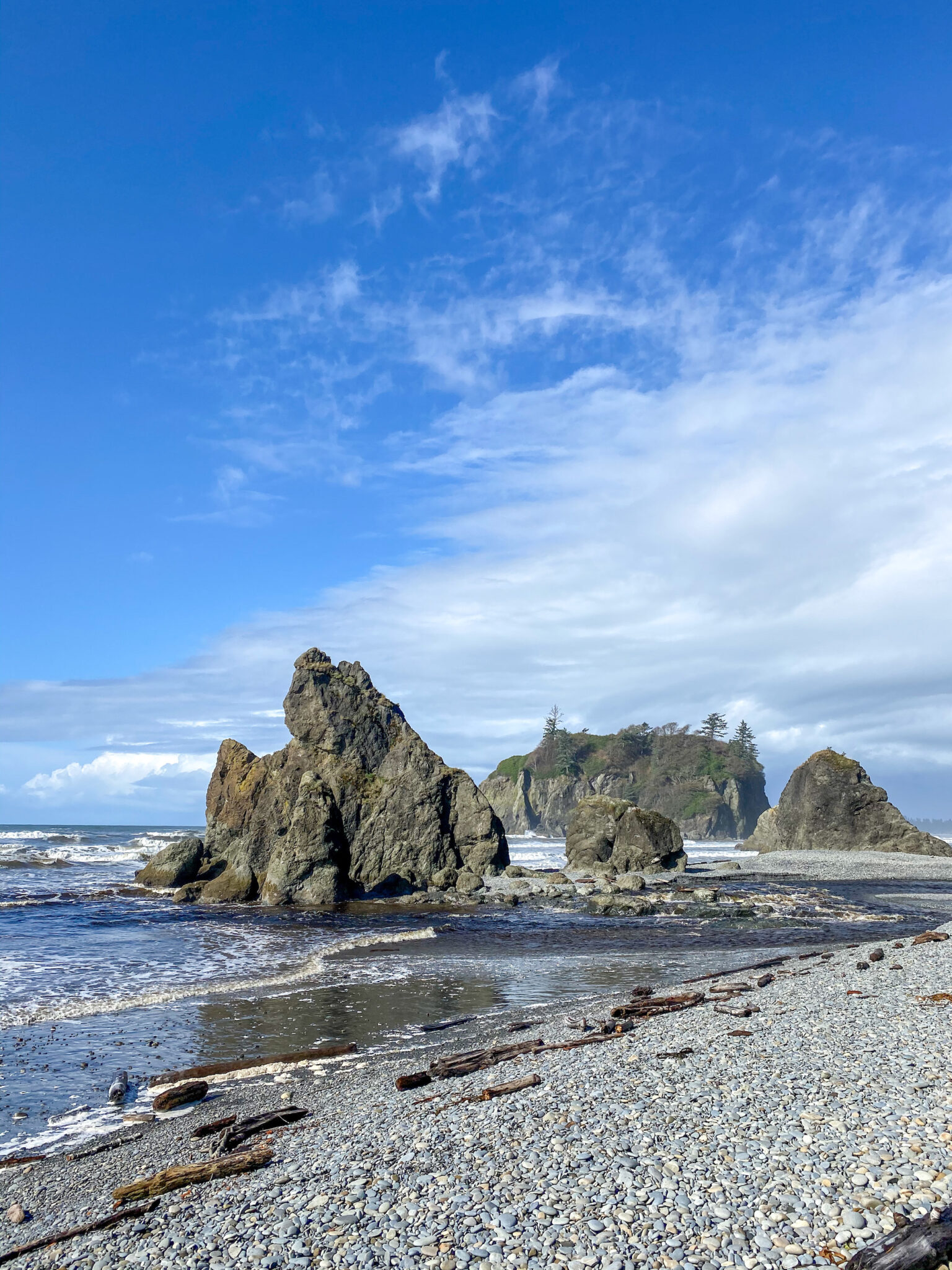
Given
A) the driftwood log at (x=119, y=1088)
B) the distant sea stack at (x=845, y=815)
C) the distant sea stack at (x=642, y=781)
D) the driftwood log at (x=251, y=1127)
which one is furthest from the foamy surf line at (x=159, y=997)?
the distant sea stack at (x=642, y=781)

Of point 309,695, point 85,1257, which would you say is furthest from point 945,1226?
point 309,695

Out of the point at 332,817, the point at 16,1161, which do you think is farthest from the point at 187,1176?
the point at 332,817

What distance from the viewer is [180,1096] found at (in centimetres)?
1184

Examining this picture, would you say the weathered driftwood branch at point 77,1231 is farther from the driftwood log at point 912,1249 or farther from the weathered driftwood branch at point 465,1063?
the driftwood log at point 912,1249

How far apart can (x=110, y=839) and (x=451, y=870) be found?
66.5 meters

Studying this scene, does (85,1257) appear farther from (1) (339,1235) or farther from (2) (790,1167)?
(2) (790,1167)

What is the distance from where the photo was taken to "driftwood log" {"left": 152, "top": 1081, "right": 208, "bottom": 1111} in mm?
11773

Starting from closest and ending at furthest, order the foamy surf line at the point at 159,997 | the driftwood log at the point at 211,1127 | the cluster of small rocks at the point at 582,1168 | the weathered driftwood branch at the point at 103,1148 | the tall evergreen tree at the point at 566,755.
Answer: the cluster of small rocks at the point at 582,1168
the weathered driftwood branch at the point at 103,1148
the driftwood log at the point at 211,1127
the foamy surf line at the point at 159,997
the tall evergreen tree at the point at 566,755

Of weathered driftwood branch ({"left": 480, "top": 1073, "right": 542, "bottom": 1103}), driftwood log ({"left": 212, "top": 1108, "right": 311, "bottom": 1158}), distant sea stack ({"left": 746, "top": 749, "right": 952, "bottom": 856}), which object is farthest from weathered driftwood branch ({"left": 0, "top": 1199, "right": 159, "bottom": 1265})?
distant sea stack ({"left": 746, "top": 749, "right": 952, "bottom": 856})

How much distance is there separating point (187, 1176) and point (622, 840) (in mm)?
54041

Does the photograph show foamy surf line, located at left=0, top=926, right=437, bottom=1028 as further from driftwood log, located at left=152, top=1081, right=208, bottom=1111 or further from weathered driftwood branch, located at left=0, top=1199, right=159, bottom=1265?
weathered driftwood branch, located at left=0, top=1199, right=159, bottom=1265

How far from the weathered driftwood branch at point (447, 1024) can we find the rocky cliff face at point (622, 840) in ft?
134

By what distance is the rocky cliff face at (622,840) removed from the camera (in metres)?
56.8

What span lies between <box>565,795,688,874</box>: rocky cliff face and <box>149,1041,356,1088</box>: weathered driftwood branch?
4393cm
